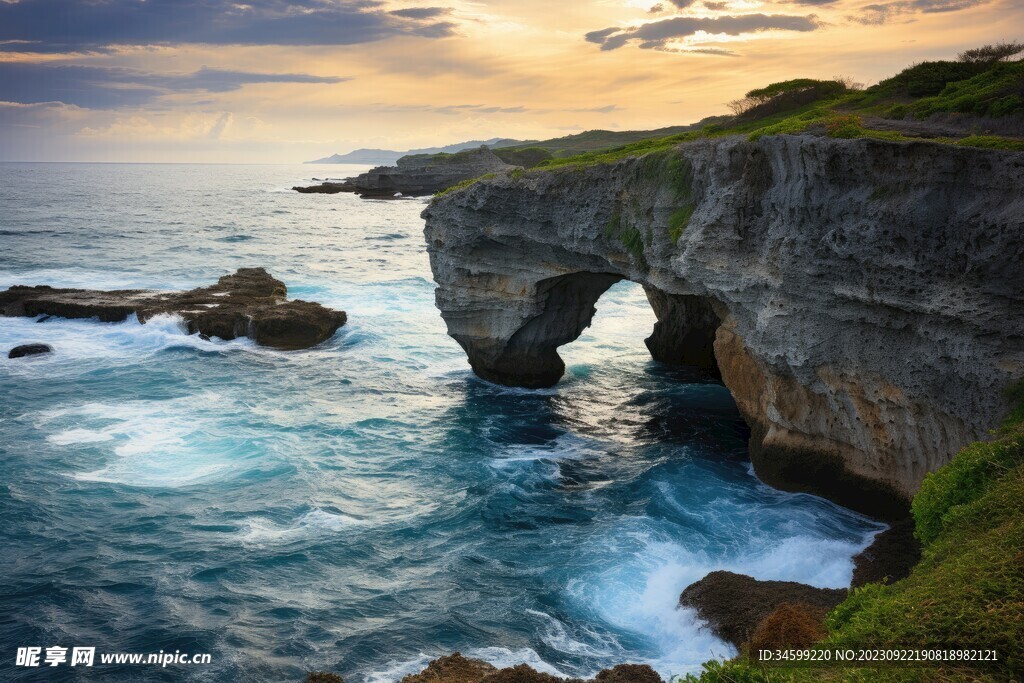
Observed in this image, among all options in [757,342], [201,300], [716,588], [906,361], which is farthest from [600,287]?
[201,300]

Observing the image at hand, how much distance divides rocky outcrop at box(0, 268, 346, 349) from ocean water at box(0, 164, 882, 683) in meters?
0.93

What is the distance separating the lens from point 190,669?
13.1 meters

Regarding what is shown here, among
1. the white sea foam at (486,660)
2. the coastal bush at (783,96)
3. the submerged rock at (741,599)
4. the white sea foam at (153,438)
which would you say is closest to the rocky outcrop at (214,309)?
the white sea foam at (153,438)

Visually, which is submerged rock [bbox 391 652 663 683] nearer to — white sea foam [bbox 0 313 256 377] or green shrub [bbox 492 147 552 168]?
white sea foam [bbox 0 313 256 377]

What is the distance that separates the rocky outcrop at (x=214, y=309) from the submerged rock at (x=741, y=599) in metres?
24.4

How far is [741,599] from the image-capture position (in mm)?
14539

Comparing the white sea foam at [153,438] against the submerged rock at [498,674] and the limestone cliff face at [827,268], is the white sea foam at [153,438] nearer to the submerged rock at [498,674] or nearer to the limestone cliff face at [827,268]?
the submerged rock at [498,674]

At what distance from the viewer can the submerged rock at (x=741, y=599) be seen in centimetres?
1384

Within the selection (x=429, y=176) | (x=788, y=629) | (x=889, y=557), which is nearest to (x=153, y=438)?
(x=788, y=629)

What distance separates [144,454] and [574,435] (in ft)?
42.7

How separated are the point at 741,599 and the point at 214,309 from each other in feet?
97.5

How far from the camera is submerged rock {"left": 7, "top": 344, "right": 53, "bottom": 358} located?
31530mm

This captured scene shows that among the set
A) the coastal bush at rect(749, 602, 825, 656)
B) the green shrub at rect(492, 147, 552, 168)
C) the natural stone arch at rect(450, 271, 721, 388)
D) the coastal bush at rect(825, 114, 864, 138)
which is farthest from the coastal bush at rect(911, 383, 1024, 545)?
the green shrub at rect(492, 147, 552, 168)

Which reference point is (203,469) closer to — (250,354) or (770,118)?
(250,354)
